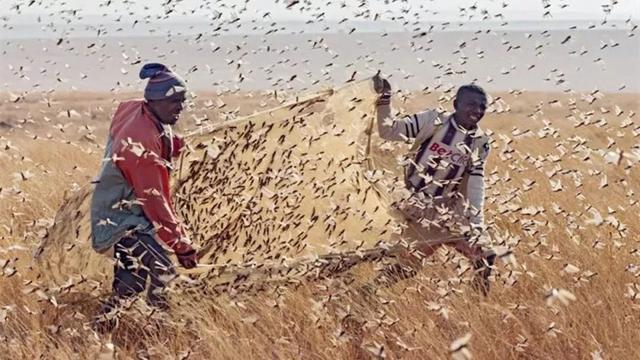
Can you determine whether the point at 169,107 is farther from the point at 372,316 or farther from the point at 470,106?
the point at 470,106

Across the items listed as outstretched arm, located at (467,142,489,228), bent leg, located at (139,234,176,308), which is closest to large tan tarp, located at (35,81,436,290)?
outstretched arm, located at (467,142,489,228)

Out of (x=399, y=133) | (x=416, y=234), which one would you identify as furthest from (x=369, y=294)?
(x=399, y=133)

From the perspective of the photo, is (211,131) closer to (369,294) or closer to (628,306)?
(369,294)

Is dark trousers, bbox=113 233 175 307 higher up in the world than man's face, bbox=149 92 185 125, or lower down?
lower down

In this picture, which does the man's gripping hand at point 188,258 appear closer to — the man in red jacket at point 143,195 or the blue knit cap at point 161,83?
the man in red jacket at point 143,195

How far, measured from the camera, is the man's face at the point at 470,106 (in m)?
5.90

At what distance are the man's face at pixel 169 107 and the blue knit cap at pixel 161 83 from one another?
3 centimetres

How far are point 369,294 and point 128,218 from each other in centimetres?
157

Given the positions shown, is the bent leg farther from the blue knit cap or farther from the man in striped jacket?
→ the man in striped jacket

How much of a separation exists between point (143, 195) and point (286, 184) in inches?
76.9

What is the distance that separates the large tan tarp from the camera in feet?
21.2

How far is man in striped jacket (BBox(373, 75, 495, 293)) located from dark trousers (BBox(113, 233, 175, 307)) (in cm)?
143

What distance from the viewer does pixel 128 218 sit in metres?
5.26

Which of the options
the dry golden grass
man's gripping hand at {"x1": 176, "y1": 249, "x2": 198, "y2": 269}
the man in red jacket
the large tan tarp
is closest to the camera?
the dry golden grass
